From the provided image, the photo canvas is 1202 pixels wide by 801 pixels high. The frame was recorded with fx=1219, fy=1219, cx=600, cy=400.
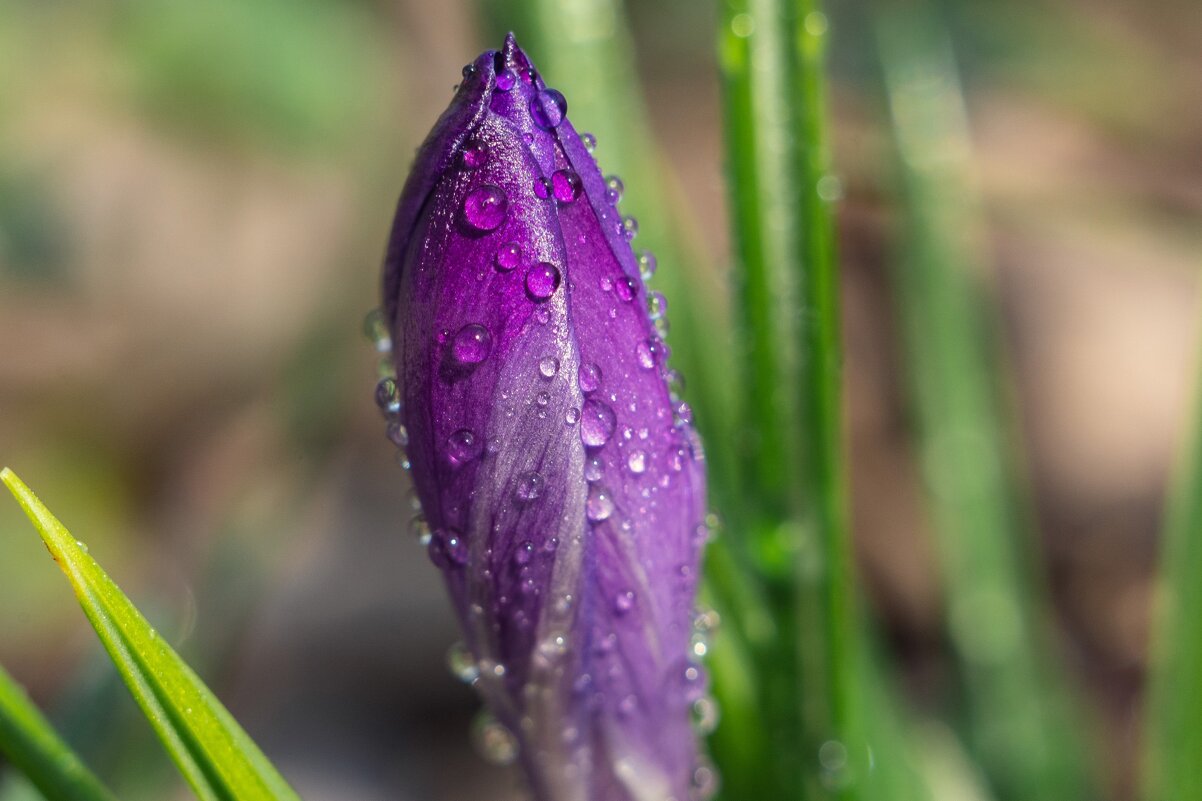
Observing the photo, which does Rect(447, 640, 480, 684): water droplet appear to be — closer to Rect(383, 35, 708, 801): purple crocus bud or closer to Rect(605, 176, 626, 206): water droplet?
Rect(383, 35, 708, 801): purple crocus bud

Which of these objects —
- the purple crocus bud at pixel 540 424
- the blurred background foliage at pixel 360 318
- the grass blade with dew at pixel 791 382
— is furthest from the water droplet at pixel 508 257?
the blurred background foliage at pixel 360 318

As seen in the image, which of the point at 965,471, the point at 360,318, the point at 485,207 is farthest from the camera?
the point at 360,318

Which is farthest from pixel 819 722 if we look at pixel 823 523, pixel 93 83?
pixel 93 83

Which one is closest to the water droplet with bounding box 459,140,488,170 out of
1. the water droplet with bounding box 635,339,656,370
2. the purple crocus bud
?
the purple crocus bud

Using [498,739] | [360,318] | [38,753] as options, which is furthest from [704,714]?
[360,318]

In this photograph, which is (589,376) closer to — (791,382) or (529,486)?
(529,486)

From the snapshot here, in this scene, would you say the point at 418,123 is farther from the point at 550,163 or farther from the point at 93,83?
the point at 550,163

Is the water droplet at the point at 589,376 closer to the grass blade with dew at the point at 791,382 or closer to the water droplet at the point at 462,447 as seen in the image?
the water droplet at the point at 462,447
